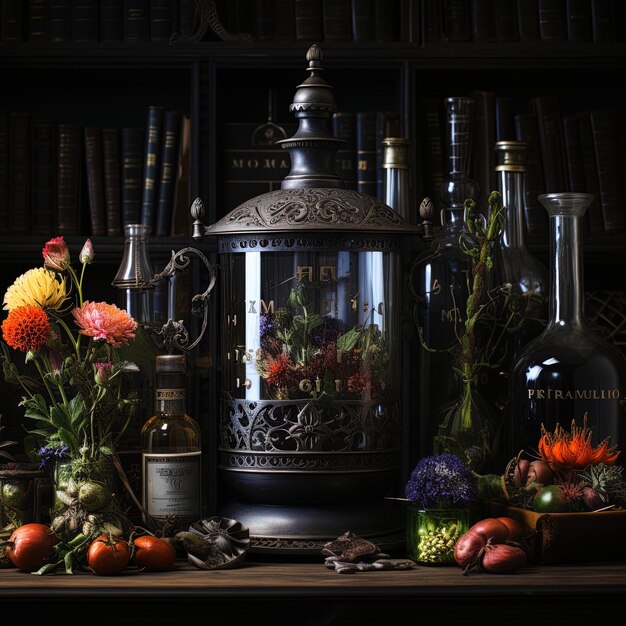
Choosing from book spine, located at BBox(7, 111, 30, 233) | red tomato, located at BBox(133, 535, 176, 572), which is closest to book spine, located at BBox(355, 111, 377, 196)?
book spine, located at BBox(7, 111, 30, 233)

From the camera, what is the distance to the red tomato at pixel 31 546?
151 centimetres

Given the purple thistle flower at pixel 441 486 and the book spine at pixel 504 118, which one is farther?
the book spine at pixel 504 118

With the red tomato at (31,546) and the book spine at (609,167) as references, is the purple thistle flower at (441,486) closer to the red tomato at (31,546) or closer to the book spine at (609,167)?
the red tomato at (31,546)

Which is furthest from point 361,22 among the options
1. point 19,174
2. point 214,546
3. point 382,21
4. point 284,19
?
point 214,546

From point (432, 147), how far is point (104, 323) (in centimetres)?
89

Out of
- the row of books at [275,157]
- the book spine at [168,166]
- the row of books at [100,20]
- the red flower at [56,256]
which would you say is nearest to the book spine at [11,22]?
the row of books at [100,20]

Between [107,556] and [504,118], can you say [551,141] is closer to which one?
[504,118]

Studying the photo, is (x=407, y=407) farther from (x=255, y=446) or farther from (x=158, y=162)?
(x=158, y=162)

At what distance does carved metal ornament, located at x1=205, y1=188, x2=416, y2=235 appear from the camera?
1629mm

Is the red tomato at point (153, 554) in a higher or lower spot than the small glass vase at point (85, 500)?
lower

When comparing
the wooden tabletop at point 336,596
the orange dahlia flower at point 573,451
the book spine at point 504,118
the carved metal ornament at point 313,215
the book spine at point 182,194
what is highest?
the book spine at point 504,118

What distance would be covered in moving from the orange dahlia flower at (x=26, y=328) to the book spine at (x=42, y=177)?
0.63m

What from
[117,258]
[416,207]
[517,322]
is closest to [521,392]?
[517,322]

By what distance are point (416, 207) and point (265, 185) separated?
304 mm
